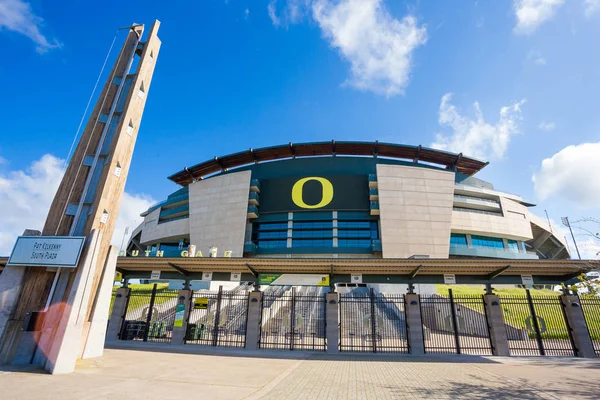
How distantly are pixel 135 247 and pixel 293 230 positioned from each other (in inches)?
2160

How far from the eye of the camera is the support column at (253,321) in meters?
16.3

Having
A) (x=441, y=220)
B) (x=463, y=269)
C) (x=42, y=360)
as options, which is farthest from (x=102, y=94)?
(x=441, y=220)

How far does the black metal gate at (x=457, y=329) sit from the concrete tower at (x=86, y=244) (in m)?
15.1

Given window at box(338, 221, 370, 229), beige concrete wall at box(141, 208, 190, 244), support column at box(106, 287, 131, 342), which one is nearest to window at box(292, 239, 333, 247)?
window at box(338, 221, 370, 229)

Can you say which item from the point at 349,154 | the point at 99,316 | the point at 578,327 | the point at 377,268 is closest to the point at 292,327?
the point at 377,268

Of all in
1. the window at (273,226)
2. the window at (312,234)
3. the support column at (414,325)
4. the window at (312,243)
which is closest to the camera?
the support column at (414,325)

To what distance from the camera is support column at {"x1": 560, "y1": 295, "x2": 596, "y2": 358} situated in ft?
48.7

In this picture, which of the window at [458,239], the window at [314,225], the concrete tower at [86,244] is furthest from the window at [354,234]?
the concrete tower at [86,244]

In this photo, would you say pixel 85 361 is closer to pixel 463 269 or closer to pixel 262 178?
pixel 463 269

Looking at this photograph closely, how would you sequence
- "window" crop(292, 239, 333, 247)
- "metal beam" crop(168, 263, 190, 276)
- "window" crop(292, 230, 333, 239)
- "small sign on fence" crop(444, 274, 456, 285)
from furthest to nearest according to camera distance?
"window" crop(292, 230, 333, 239), "window" crop(292, 239, 333, 247), "metal beam" crop(168, 263, 190, 276), "small sign on fence" crop(444, 274, 456, 285)

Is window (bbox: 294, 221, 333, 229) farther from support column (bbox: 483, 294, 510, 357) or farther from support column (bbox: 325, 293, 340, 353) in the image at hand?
support column (bbox: 483, 294, 510, 357)

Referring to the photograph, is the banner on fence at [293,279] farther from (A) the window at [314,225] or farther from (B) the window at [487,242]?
(B) the window at [487,242]

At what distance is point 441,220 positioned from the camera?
4834 centimetres

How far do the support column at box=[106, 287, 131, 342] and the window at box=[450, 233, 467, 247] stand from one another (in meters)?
48.7
